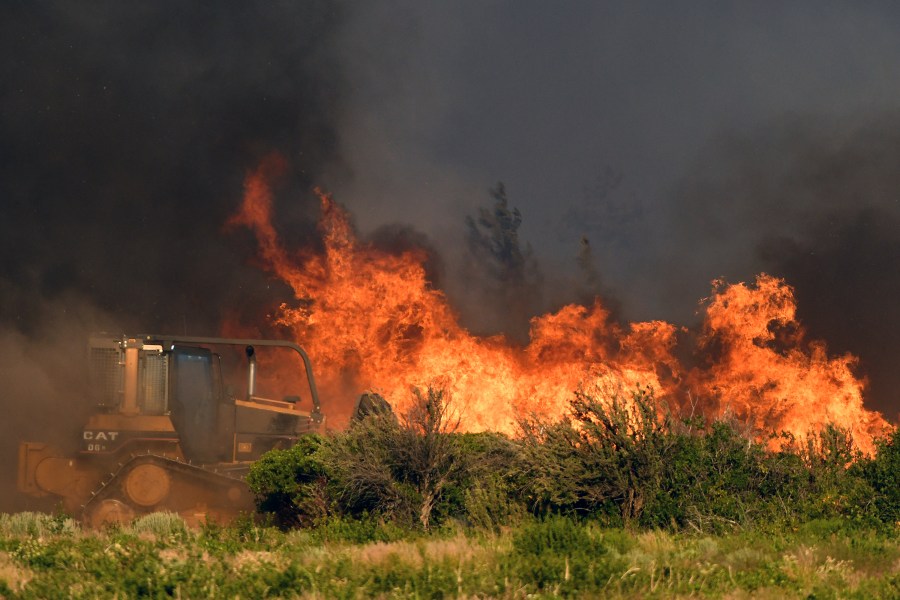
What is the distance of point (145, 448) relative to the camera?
2117 cm

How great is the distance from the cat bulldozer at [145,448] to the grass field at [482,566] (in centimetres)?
614

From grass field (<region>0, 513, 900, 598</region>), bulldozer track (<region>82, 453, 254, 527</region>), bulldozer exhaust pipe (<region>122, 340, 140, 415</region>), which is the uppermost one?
bulldozer exhaust pipe (<region>122, 340, 140, 415</region>)

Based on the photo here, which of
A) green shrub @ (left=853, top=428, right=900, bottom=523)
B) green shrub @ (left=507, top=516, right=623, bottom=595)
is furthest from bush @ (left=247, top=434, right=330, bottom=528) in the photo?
green shrub @ (left=853, top=428, right=900, bottom=523)

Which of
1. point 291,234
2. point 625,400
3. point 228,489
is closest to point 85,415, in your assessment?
point 228,489

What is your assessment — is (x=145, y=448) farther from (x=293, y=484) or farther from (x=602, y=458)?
(x=602, y=458)

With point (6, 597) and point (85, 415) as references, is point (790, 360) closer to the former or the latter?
point (85, 415)

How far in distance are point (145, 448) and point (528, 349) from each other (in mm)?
17461

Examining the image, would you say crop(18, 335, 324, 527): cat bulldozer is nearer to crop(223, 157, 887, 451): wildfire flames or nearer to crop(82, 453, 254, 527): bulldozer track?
crop(82, 453, 254, 527): bulldozer track

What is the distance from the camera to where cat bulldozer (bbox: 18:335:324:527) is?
67.7 feet

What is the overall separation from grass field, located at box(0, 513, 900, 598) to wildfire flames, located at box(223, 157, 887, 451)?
674 inches

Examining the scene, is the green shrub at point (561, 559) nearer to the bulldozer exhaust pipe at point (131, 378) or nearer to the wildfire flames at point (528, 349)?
the bulldozer exhaust pipe at point (131, 378)

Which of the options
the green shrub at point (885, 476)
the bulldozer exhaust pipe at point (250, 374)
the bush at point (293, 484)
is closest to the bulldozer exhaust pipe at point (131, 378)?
the bulldozer exhaust pipe at point (250, 374)

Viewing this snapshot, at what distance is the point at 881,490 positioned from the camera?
15797 mm

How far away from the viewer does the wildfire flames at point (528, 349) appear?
105 ft
